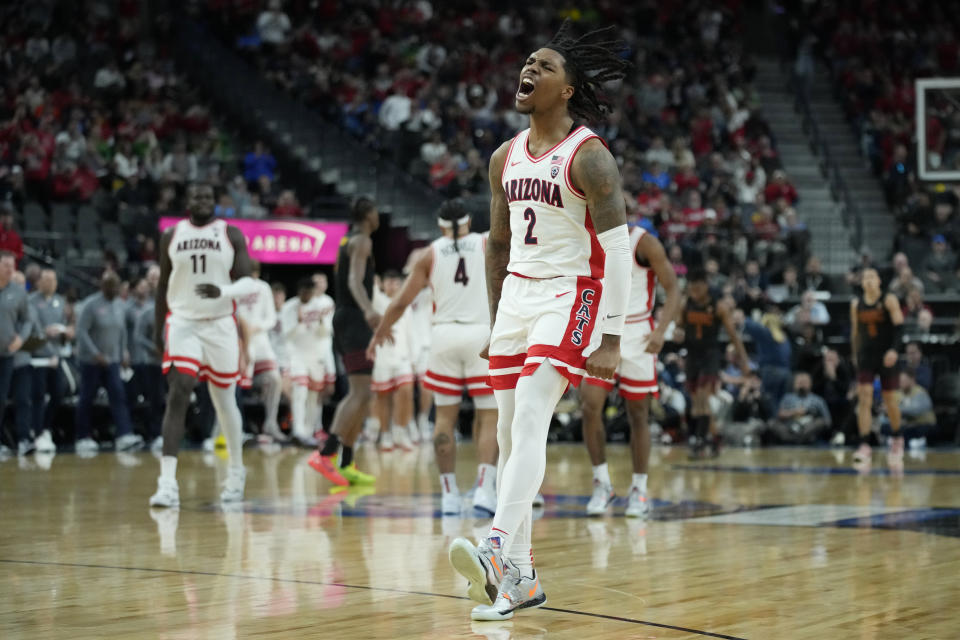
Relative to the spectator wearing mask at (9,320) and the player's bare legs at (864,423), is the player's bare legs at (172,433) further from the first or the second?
the player's bare legs at (864,423)

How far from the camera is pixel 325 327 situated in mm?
16578

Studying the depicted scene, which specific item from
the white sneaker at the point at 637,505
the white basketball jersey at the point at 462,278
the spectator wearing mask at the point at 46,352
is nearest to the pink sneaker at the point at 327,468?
the white basketball jersey at the point at 462,278

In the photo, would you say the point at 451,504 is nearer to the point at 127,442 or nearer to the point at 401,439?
the point at 401,439

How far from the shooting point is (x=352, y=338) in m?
10.4

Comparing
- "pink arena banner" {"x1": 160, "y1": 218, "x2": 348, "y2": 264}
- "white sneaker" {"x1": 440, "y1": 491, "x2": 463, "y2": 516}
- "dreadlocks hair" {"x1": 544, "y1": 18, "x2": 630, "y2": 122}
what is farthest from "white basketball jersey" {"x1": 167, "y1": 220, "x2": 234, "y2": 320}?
"pink arena banner" {"x1": 160, "y1": 218, "x2": 348, "y2": 264}

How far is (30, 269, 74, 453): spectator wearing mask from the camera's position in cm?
1474

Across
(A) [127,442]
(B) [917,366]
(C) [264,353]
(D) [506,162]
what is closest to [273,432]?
(C) [264,353]

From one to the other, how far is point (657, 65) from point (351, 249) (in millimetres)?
A: 16345

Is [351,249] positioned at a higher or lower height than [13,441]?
higher

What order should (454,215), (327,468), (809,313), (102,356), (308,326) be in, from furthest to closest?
(809,313) → (308,326) → (102,356) → (327,468) → (454,215)

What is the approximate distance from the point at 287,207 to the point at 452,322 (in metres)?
11.6

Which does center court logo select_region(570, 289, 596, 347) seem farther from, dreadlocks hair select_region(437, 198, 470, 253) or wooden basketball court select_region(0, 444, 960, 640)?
dreadlocks hair select_region(437, 198, 470, 253)

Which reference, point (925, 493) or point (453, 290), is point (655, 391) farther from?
point (925, 493)

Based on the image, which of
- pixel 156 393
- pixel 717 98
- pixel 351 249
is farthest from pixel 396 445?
pixel 717 98
